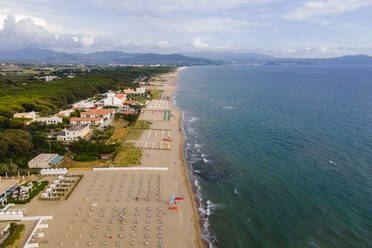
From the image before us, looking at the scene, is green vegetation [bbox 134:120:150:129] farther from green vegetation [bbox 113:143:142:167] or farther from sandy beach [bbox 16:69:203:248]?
sandy beach [bbox 16:69:203:248]

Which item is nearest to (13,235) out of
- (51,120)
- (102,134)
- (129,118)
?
(102,134)

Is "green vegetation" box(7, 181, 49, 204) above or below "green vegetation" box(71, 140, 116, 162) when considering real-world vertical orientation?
below

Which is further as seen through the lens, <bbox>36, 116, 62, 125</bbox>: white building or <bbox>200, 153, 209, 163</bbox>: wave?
<bbox>36, 116, 62, 125</bbox>: white building

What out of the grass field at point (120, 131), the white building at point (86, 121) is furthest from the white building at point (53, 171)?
the white building at point (86, 121)

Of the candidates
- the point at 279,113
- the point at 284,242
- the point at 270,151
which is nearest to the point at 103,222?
the point at 284,242

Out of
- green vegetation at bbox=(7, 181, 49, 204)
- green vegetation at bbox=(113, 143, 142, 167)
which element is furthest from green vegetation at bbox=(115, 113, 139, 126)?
green vegetation at bbox=(7, 181, 49, 204)

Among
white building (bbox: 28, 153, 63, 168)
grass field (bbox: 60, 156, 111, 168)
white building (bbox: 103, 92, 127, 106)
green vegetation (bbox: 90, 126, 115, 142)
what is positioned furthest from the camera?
white building (bbox: 103, 92, 127, 106)
